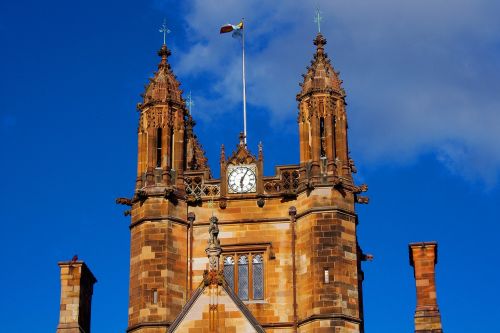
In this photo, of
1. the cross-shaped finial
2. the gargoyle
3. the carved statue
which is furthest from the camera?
the gargoyle

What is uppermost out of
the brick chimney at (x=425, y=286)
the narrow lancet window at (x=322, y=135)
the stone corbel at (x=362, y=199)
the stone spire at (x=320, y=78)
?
the stone spire at (x=320, y=78)

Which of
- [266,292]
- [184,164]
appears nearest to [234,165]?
[184,164]

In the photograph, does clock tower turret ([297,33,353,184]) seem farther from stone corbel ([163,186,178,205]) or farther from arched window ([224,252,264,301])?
stone corbel ([163,186,178,205])

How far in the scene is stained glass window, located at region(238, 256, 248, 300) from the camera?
4681 centimetres

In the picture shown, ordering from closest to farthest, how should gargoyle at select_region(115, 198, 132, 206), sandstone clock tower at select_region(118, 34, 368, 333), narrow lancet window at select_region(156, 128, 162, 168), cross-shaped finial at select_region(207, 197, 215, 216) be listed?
sandstone clock tower at select_region(118, 34, 368, 333) → cross-shaped finial at select_region(207, 197, 215, 216) → gargoyle at select_region(115, 198, 132, 206) → narrow lancet window at select_region(156, 128, 162, 168)

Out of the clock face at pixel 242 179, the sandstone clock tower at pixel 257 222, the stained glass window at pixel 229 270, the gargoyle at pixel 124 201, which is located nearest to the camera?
the sandstone clock tower at pixel 257 222

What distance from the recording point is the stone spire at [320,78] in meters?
48.3

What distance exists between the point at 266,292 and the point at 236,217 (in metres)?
2.79

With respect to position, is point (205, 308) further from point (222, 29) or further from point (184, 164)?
point (222, 29)

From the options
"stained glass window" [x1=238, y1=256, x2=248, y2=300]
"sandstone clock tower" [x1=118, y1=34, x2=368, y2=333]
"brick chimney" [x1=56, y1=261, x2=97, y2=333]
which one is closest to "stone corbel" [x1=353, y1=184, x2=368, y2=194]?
"sandstone clock tower" [x1=118, y1=34, x2=368, y2=333]

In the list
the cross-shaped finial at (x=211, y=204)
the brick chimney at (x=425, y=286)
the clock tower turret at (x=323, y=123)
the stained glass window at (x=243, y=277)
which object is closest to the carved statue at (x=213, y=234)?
the stained glass window at (x=243, y=277)

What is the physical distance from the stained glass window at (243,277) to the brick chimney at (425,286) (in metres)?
5.35

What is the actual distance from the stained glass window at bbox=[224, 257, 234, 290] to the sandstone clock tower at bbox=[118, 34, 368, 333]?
0.03 meters

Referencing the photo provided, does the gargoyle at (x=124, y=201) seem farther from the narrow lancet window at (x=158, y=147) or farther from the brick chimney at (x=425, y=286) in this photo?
the brick chimney at (x=425, y=286)
